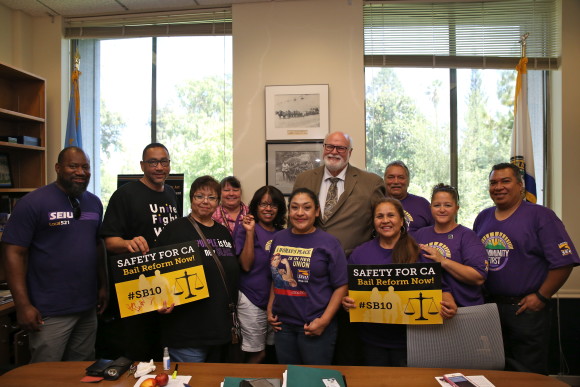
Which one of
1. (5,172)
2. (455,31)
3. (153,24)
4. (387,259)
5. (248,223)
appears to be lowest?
(387,259)

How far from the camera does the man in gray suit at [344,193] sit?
2.42 m

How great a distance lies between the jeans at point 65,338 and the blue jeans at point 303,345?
1288mm

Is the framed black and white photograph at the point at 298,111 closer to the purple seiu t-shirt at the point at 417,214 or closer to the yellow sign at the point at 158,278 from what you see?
the purple seiu t-shirt at the point at 417,214

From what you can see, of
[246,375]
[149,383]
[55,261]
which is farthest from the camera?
[55,261]

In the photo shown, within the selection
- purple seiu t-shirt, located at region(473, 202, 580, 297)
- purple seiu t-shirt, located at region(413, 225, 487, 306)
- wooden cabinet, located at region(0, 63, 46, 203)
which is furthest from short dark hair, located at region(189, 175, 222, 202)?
wooden cabinet, located at region(0, 63, 46, 203)

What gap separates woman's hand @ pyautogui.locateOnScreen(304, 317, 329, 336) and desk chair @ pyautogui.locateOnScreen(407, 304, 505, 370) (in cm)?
44

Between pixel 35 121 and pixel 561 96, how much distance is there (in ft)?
18.7

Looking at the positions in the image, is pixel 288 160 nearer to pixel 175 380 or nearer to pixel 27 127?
pixel 175 380

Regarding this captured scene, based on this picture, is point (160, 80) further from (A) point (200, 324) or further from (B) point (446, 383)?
(B) point (446, 383)

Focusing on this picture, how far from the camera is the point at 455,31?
3.96 meters

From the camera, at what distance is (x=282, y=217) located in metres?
2.51

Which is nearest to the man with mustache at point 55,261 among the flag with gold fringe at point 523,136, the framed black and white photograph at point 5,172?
the framed black and white photograph at point 5,172

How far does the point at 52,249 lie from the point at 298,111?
260 centimetres

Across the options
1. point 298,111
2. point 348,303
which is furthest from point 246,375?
point 298,111
